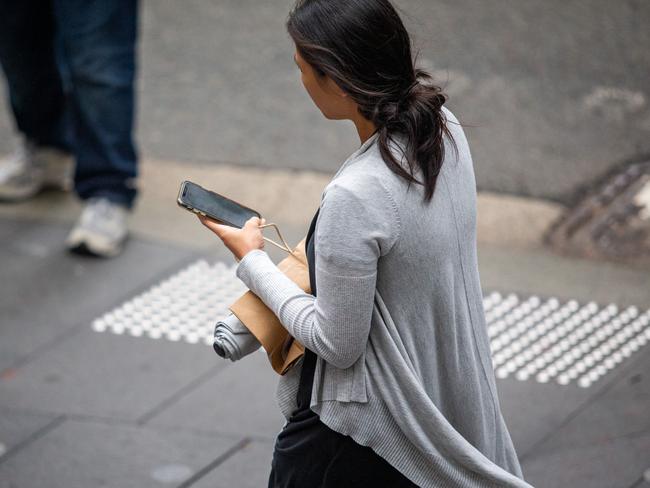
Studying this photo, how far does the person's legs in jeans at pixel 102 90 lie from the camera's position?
5.04 metres

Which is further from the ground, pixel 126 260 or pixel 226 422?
pixel 226 422

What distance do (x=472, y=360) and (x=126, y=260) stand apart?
123 inches

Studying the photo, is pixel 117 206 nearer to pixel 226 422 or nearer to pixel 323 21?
pixel 226 422

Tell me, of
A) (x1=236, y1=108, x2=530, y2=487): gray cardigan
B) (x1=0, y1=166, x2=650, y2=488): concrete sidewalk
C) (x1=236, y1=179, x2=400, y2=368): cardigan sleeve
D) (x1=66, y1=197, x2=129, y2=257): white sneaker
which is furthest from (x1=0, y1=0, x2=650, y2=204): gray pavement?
(x1=236, y1=179, x2=400, y2=368): cardigan sleeve

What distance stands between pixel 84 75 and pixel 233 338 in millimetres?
3184

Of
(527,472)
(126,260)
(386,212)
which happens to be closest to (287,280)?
(386,212)

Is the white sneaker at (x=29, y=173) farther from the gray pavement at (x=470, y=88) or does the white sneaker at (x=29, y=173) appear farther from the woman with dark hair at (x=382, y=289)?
the woman with dark hair at (x=382, y=289)

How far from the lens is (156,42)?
761 cm

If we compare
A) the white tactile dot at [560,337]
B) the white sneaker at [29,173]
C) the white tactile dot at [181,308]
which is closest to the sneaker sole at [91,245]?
the white tactile dot at [181,308]

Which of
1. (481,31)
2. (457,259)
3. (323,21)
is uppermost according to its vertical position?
(323,21)

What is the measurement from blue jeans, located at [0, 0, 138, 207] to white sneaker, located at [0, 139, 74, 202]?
0.21m

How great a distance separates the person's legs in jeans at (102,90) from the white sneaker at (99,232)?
84 mm

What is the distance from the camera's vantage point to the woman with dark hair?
81.7 inches

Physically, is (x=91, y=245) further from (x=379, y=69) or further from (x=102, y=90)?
(x=379, y=69)
